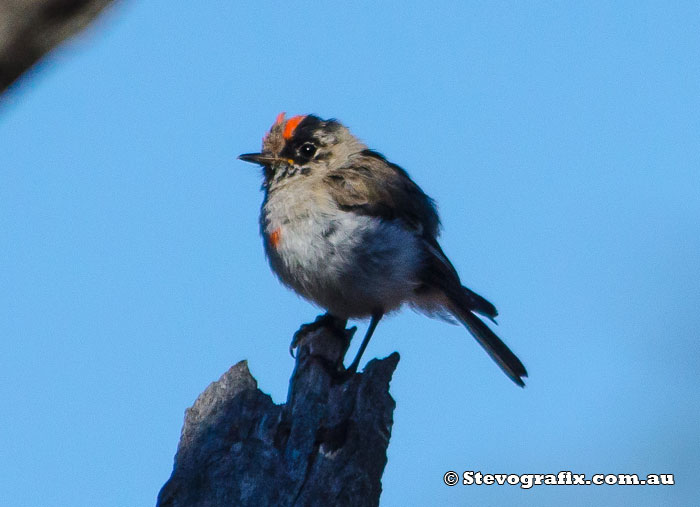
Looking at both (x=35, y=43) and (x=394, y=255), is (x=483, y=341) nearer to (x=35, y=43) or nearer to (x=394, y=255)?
(x=394, y=255)

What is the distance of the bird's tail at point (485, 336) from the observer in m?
6.14

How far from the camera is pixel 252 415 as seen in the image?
414 cm

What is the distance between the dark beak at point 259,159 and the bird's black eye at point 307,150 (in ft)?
0.67

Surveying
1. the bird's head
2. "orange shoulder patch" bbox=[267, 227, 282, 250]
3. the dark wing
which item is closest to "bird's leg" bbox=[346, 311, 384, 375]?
the dark wing

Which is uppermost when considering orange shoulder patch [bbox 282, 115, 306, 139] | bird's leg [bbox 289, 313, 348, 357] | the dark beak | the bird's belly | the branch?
orange shoulder patch [bbox 282, 115, 306, 139]

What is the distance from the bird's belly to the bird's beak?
763 mm

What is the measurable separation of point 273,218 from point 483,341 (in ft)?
5.59

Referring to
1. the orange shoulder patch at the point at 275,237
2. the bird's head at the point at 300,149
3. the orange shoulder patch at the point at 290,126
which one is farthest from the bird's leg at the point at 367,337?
the orange shoulder patch at the point at 290,126

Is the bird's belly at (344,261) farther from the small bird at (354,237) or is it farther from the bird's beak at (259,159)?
the bird's beak at (259,159)

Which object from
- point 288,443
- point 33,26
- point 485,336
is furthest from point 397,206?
point 33,26

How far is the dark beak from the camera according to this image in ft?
22.1

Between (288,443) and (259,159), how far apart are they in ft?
10.4

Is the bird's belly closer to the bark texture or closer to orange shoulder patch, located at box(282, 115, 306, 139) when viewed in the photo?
orange shoulder patch, located at box(282, 115, 306, 139)

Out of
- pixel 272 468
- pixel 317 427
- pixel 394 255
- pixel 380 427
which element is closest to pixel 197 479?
pixel 272 468
